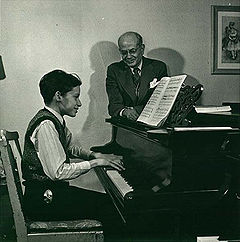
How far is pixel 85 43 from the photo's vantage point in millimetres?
3342

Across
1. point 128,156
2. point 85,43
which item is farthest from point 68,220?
point 85,43

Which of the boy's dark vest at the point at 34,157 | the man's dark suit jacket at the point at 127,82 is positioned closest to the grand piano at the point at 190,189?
the boy's dark vest at the point at 34,157

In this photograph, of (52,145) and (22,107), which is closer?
(52,145)

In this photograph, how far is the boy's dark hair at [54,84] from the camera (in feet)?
6.85

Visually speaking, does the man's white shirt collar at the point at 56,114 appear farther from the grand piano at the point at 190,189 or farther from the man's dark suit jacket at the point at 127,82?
the man's dark suit jacket at the point at 127,82

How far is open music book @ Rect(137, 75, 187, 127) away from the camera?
1789 mm

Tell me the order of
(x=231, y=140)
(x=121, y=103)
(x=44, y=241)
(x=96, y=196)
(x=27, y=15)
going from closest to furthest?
1. (x=231, y=140)
2. (x=44, y=241)
3. (x=96, y=196)
4. (x=121, y=103)
5. (x=27, y=15)

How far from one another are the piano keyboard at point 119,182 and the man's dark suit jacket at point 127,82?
788 millimetres

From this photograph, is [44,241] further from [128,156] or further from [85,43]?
[85,43]

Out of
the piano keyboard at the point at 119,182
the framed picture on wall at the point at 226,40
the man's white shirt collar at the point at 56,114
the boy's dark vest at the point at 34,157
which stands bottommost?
the piano keyboard at the point at 119,182

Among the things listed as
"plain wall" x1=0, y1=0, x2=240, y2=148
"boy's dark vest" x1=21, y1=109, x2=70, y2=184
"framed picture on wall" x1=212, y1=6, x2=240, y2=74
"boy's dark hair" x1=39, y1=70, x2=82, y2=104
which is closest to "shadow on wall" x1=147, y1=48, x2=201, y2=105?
"plain wall" x1=0, y1=0, x2=240, y2=148

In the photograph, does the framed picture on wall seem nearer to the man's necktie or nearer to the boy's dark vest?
the man's necktie

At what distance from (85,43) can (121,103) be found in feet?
2.60

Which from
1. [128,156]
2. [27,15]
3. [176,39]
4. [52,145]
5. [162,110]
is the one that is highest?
[27,15]
